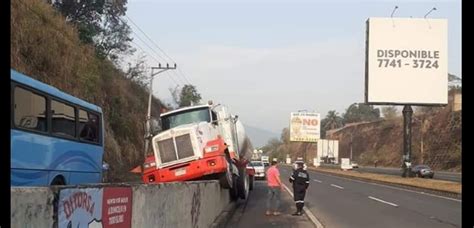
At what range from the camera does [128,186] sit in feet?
23.0

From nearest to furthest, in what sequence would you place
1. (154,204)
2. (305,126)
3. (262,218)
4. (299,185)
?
(154,204)
(262,218)
(299,185)
(305,126)

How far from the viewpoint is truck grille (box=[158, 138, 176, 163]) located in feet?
60.6

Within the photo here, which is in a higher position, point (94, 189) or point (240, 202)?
point (94, 189)

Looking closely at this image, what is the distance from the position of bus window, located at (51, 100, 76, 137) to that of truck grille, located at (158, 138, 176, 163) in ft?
16.0

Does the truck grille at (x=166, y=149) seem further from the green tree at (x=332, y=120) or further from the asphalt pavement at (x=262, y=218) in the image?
the green tree at (x=332, y=120)

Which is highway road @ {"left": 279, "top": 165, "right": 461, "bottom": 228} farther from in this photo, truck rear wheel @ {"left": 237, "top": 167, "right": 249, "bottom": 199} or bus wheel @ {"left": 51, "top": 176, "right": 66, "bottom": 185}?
bus wheel @ {"left": 51, "top": 176, "right": 66, "bottom": 185}

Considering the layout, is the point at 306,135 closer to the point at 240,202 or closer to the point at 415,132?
the point at 415,132

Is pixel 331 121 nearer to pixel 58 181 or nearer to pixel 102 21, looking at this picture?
pixel 102 21

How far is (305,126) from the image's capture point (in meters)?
92.4

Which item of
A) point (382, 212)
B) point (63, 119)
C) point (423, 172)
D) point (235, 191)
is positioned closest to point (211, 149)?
point (235, 191)

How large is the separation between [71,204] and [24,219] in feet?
2.83

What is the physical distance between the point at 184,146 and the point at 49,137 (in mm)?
6699

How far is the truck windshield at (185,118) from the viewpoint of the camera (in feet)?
64.7

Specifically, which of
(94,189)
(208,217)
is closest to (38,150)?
(208,217)
